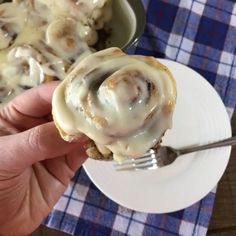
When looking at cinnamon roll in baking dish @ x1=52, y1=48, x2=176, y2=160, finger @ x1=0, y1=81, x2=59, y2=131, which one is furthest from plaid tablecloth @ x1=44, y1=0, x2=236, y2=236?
cinnamon roll in baking dish @ x1=52, y1=48, x2=176, y2=160

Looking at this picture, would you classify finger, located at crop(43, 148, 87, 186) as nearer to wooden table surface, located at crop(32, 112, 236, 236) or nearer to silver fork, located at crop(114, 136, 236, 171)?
silver fork, located at crop(114, 136, 236, 171)

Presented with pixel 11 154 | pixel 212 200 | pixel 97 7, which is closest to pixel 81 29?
pixel 97 7

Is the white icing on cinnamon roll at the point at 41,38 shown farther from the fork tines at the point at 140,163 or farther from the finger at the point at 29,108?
the fork tines at the point at 140,163

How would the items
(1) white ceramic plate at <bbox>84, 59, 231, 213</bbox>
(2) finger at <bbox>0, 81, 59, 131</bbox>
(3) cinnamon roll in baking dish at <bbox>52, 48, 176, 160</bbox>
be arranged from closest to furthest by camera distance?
(3) cinnamon roll in baking dish at <bbox>52, 48, 176, 160</bbox>, (2) finger at <bbox>0, 81, 59, 131</bbox>, (1) white ceramic plate at <bbox>84, 59, 231, 213</bbox>

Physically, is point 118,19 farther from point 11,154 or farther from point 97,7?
point 11,154

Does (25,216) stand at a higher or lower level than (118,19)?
lower

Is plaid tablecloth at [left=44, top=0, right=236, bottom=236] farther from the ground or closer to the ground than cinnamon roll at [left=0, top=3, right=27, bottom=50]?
closer to the ground

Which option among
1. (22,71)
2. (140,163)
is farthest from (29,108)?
(140,163)
